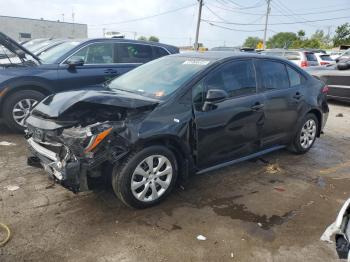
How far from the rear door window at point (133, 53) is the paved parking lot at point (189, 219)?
321cm

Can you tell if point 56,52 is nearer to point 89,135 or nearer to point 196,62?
point 196,62

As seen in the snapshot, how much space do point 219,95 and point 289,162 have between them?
2151 millimetres

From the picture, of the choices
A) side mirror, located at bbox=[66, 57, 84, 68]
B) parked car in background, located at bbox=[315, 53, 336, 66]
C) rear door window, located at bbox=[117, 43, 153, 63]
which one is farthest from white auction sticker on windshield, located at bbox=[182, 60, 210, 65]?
parked car in background, located at bbox=[315, 53, 336, 66]

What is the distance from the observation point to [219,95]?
12.5ft

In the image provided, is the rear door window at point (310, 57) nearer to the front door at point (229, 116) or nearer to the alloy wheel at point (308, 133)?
the alloy wheel at point (308, 133)

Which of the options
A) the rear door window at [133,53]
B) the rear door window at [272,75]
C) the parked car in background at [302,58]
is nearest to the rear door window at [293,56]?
the parked car in background at [302,58]

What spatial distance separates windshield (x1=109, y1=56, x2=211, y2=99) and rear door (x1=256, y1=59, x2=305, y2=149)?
3.33 feet

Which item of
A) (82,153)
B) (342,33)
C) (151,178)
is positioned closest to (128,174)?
(151,178)

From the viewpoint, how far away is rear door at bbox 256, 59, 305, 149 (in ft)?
15.3

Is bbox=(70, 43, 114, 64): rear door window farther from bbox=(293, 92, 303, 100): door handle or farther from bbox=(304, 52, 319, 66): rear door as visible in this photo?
bbox=(304, 52, 319, 66): rear door

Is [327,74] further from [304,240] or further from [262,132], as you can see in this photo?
[304,240]

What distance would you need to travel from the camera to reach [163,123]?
11.7ft

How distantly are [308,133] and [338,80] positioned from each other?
5.62 meters

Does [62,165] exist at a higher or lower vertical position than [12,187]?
higher
